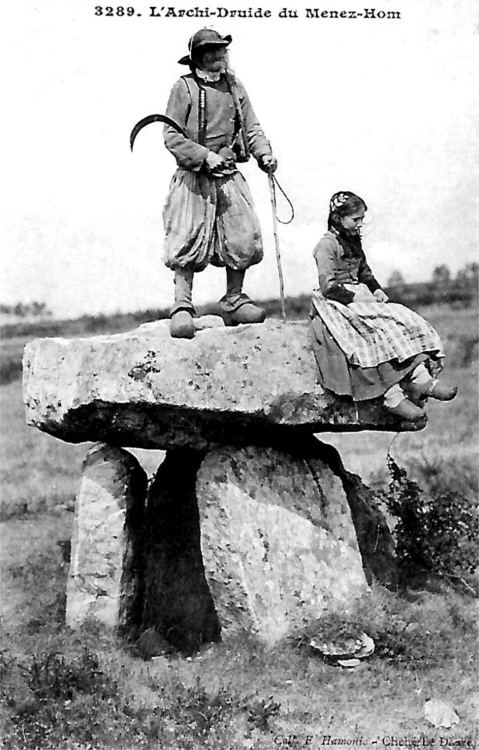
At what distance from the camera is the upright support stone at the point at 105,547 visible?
24.6ft

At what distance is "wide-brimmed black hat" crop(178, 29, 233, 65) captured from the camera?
695 centimetres

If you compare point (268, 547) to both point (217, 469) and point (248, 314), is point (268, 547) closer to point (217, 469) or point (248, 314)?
point (217, 469)

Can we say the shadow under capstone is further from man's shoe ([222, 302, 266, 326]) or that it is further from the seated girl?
the seated girl

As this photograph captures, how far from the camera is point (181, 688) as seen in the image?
6652 mm

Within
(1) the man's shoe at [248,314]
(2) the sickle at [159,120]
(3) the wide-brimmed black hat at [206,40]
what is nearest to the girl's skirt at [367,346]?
(1) the man's shoe at [248,314]

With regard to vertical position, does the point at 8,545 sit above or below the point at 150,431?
below

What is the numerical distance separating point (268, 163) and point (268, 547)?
267cm

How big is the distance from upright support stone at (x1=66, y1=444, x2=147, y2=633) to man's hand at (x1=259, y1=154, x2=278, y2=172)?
2352mm

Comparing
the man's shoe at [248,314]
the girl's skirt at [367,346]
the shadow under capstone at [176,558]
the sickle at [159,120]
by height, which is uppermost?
the sickle at [159,120]

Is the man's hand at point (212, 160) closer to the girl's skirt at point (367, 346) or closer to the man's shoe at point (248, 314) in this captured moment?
the man's shoe at point (248, 314)

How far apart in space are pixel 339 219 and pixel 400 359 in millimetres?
1069

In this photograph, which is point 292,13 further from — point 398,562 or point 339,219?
point 398,562

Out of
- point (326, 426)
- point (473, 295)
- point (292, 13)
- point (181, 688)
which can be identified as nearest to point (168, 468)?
point (326, 426)

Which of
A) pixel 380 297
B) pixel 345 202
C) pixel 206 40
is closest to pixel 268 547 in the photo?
pixel 380 297
